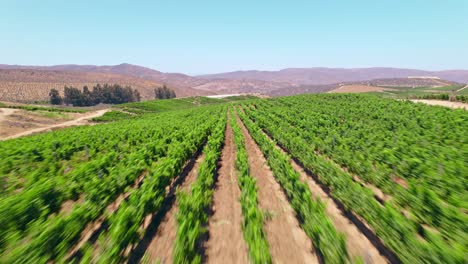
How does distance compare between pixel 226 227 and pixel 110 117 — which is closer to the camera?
pixel 226 227

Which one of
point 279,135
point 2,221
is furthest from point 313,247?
point 279,135

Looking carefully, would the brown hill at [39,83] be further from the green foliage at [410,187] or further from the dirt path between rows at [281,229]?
the green foliage at [410,187]

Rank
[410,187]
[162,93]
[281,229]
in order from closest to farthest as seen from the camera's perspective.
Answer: [410,187] < [281,229] < [162,93]

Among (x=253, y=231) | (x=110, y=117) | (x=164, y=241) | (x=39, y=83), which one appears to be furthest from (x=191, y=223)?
(x=39, y=83)

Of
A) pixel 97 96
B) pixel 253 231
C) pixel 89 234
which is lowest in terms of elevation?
pixel 89 234

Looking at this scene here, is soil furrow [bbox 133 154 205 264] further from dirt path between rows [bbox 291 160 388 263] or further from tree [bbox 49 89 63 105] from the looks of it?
tree [bbox 49 89 63 105]

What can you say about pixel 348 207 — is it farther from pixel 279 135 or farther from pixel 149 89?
pixel 149 89

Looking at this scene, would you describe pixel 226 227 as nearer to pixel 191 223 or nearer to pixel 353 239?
pixel 191 223
